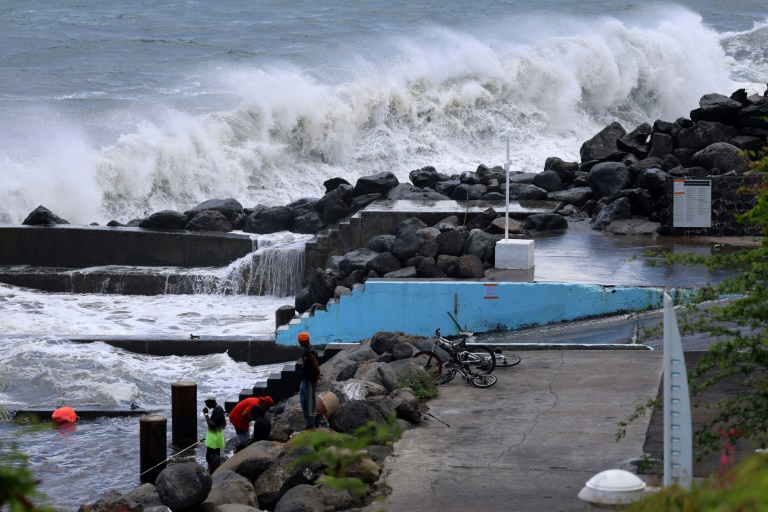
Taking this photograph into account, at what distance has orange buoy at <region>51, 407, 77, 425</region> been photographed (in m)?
13.7

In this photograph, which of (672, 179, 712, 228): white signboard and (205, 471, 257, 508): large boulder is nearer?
(205, 471, 257, 508): large boulder

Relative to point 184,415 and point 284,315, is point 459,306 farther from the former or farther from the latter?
point 184,415

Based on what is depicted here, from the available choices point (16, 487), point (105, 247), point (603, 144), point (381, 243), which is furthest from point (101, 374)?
point (603, 144)

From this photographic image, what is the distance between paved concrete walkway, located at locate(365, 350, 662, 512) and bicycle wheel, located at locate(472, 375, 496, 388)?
2.7 inches

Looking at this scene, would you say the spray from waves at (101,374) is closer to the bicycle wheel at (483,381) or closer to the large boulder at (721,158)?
the bicycle wheel at (483,381)

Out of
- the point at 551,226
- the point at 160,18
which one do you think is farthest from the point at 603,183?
the point at 160,18

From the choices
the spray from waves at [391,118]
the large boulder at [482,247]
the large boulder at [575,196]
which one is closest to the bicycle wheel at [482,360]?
the large boulder at [482,247]

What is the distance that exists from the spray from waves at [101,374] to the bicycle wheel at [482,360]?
375 centimetres

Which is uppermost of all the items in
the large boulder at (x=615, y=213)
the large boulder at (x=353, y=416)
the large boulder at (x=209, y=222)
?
the large boulder at (x=615, y=213)

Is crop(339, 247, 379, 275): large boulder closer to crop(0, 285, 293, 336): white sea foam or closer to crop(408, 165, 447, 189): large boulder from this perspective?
crop(0, 285, 293, 336): white sea foam

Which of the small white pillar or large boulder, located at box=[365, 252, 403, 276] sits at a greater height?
large boulder, located at box=[365, 252, 403, 276]

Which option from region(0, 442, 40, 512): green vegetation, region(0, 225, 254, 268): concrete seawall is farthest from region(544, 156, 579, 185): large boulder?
region(0, 442, 40, 512): green vegetation

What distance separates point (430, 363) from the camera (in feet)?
44.2

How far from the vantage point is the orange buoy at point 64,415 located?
1366 cm
